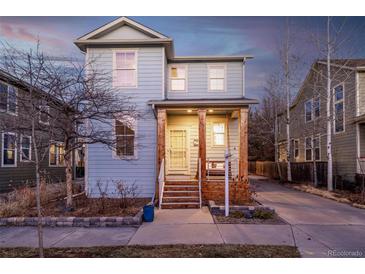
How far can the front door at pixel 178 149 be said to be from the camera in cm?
1227

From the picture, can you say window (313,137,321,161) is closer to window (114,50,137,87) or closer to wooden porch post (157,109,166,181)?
wooden porch post (157,109,166,181)

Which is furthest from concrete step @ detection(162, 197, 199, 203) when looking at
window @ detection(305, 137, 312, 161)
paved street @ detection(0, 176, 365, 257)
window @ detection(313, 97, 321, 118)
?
window @ detection(305, 137, 312, 161)

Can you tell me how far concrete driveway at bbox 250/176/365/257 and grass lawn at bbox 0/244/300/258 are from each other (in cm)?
59

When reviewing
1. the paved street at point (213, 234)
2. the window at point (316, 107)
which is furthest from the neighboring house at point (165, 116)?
the window at point (316, 107)

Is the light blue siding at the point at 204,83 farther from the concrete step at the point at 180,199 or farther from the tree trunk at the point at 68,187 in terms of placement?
the tree trunk at the point at 68,187

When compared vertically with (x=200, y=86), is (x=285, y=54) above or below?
above

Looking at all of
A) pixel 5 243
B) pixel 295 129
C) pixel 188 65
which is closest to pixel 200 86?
pixel 188 65

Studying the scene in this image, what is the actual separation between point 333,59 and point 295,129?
7993 mm

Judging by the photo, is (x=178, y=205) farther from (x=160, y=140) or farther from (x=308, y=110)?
(x=308, y=110)

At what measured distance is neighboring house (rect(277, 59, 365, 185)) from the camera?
1309cm

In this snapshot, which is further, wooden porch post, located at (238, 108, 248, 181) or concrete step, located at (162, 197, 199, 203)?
wooden porch post, located at (238, 108, 248, 181)

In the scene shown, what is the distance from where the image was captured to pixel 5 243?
5.63m

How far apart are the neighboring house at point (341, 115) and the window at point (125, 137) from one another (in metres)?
9.23
